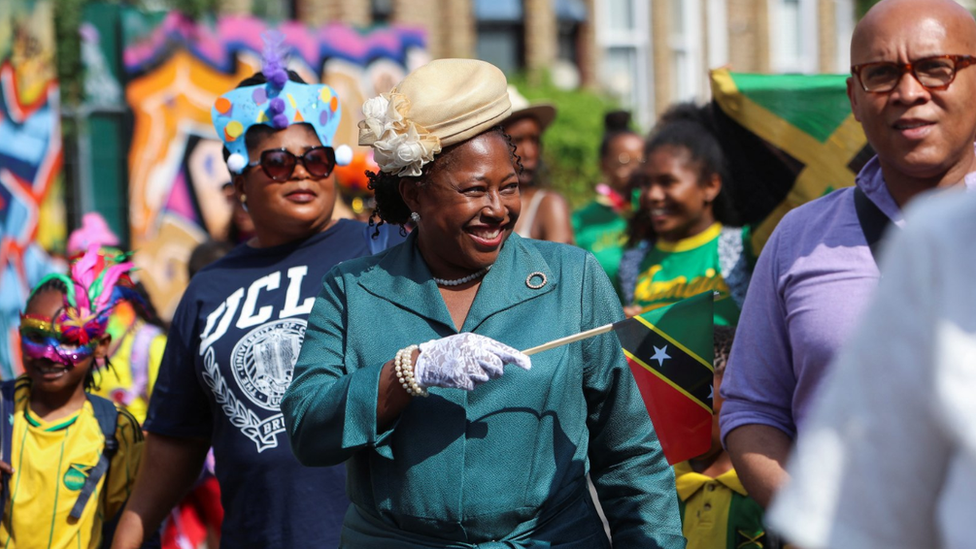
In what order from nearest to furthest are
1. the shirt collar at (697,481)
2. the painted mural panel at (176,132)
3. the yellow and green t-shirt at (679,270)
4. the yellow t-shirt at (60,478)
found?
the shirt collar at (697,481), the yellow t-shirt at (60,478), the yellow and green t-shirt at (679,270), the painted mural panel at (176,132)

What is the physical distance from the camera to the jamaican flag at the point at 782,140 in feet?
12.7

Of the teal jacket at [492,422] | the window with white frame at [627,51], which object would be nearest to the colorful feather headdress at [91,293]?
the teal jacket at [492,422]

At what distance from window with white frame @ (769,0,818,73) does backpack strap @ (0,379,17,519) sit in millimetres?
19656

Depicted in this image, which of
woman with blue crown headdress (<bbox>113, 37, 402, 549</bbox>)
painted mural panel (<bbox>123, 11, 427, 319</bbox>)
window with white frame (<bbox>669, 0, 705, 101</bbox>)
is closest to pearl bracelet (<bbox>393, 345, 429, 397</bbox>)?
woman with blue crown headdress (<bbox>113, 37, 402, 549</bbox>)

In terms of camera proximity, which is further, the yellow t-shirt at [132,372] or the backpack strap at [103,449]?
the yellow t-shirt at [132,372]

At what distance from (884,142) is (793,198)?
137cm

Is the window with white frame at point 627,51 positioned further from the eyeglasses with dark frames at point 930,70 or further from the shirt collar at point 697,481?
the eyeglasses with dark frames at point 930,70

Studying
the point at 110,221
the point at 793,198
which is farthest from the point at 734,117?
the point at 110,221

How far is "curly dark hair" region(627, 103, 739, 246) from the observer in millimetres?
5422

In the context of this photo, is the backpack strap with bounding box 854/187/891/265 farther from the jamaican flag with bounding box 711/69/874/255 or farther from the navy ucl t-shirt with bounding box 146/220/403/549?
the navy ucl t-shirt with bounding box 146/220/403/549

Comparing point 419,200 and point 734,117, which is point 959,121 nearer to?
point 419,200

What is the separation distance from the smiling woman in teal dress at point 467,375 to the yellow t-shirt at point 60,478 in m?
1.61

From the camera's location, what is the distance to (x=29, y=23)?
10.3m

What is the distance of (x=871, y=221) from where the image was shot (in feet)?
8.65
